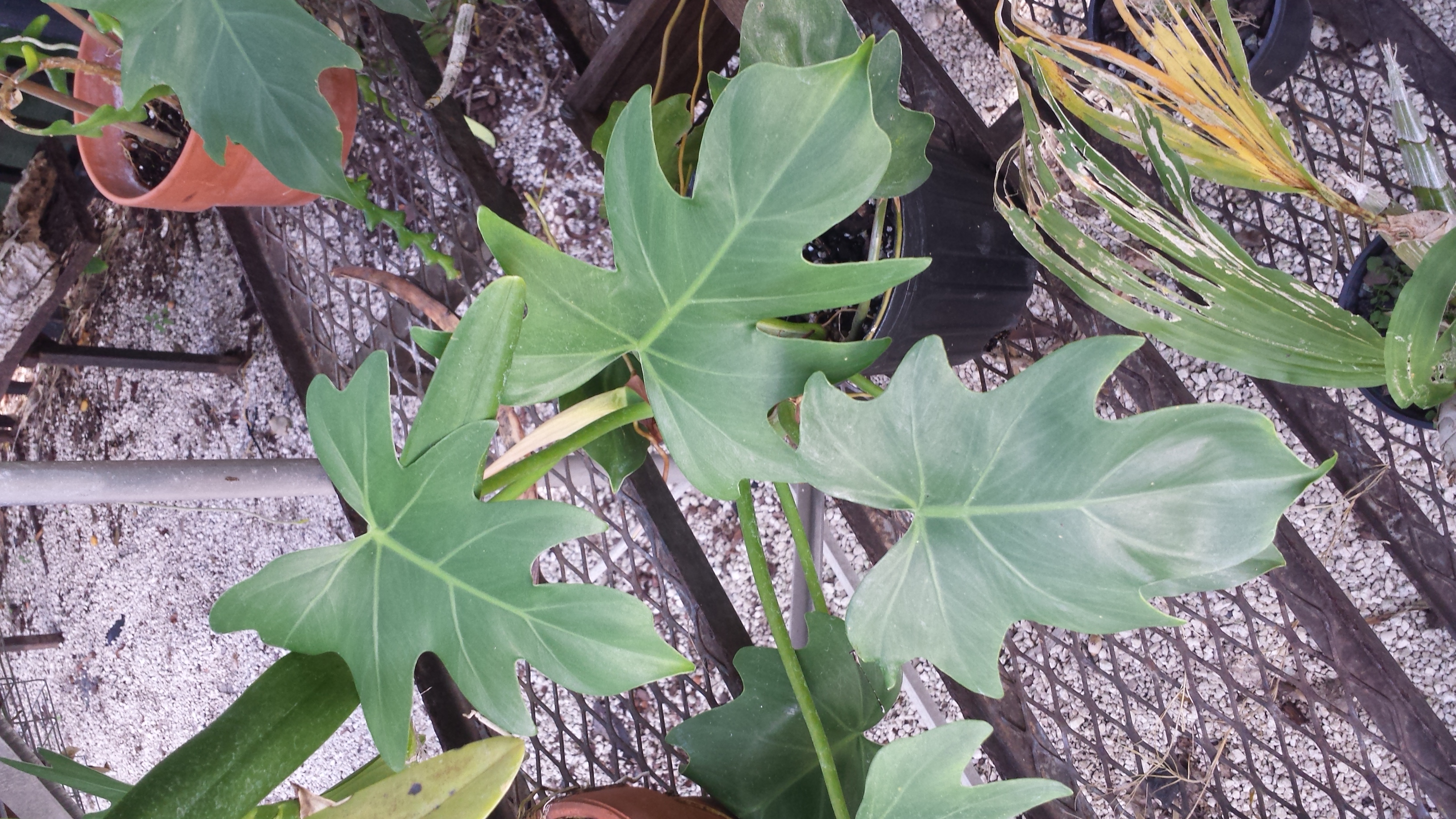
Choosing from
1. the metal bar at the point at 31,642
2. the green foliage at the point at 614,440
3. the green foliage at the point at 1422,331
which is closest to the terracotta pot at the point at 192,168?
the green foliage at the point at 614,440

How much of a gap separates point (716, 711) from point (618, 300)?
336 mm

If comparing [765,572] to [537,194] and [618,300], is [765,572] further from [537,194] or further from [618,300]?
[537,194]

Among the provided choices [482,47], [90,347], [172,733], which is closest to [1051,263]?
[482,47]

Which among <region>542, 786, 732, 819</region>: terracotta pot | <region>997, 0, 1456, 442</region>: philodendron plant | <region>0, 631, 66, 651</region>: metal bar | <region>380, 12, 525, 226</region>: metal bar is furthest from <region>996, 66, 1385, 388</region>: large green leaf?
<region>0, 631, 66, 651</region>: metal bar

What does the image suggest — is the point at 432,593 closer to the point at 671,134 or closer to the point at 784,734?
the point at 784,734

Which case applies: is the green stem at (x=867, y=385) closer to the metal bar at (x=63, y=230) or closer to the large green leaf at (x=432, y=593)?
the large green leaf at (x=432, y=593)

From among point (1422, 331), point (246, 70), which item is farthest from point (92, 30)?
point (1422, 331)

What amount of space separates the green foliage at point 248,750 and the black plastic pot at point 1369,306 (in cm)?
89

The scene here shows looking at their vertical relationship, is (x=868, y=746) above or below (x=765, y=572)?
below

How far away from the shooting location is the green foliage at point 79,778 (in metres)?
0.60

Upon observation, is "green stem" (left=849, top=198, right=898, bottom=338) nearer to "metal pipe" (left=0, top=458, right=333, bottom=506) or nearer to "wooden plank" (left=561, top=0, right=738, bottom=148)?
"wooden plank" (left=561, top=0, right=738, bottom=148)

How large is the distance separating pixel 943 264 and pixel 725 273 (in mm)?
306

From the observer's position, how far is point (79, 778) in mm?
614

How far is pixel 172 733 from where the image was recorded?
189 centimetres
